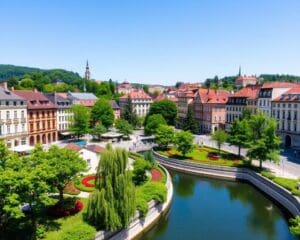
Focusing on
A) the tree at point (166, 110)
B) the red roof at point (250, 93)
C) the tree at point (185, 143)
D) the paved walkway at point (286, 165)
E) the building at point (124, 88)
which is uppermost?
the building at point (124, 88)

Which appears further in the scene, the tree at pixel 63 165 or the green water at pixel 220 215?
the green water at pixel 220 215

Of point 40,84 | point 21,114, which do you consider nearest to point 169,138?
point 21,114

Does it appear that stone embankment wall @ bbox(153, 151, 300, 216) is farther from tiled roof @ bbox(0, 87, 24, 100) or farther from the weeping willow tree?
tiled roof @ bbox(0, 87, 24, 100)

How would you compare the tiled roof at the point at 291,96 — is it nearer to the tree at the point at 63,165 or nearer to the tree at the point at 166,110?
the tree at the point at 166,110

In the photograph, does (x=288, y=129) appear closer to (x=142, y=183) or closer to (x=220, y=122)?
(x=220, y=122)

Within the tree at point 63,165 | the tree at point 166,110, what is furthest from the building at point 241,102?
the tree at point 63,165

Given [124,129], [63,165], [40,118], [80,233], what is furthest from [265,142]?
[40,118]
